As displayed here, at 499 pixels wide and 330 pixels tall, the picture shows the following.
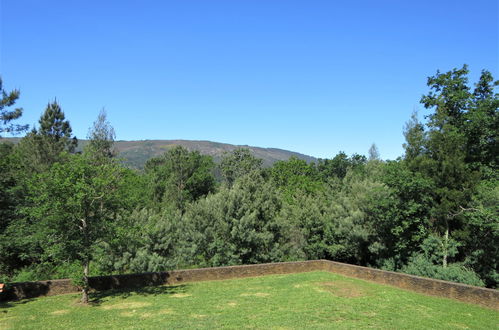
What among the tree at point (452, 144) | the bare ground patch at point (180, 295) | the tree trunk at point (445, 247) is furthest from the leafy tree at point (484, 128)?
the bare ground patch at point (180, 295)

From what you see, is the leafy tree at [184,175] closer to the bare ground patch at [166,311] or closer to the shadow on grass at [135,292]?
the shadow on grass at [135,292]

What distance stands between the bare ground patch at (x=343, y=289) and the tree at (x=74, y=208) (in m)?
9.69

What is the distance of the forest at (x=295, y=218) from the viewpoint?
12.6m

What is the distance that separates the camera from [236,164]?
57.3m

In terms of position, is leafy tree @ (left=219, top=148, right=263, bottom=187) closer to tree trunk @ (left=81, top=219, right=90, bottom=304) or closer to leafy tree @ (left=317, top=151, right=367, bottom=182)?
leafy tree @ (left=317, top=151, right=367, bottom=182)

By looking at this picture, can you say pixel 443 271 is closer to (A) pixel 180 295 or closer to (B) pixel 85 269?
(A) pixel 180 295

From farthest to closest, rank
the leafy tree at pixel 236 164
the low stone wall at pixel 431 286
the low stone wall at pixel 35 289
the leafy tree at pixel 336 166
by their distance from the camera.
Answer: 1. the leafy tree at pixel 336 166
2. the leafy tree at pixel 236 164
3. the low stone wall at pixel 35 289
4. the low stone wall at pixel 431 286

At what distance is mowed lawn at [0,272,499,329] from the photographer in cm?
998

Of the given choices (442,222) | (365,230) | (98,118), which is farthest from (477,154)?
(98,118)

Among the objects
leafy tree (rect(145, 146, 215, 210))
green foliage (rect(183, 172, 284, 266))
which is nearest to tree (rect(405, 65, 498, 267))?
green foliage (rect(183, 172, 284, 266))

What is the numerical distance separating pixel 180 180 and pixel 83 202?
1450 inches

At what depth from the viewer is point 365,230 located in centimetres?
2181

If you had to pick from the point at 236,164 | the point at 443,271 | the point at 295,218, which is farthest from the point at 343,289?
the point at 236,164

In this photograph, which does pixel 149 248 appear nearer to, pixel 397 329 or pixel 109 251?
pixel 109 251
